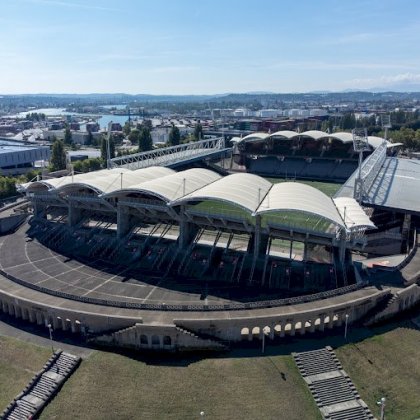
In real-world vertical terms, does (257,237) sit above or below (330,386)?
above

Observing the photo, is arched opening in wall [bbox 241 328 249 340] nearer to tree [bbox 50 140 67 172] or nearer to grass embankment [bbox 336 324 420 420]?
grass embankment [bbox 336 324 420 420]

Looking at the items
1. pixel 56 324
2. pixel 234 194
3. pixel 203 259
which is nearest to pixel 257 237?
pixel 234 194

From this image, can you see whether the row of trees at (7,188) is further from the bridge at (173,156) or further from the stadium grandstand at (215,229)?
the stadium grandstand at (215,229)

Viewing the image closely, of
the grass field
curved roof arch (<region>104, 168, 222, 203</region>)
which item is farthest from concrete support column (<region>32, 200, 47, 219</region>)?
the grass field

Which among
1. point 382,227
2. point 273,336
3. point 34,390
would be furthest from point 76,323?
point 382,227

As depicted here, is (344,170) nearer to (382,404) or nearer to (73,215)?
(73,215)

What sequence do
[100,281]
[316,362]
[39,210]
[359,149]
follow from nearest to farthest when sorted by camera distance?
[316,362] < [100,281] < [39,210] < [359,149]
